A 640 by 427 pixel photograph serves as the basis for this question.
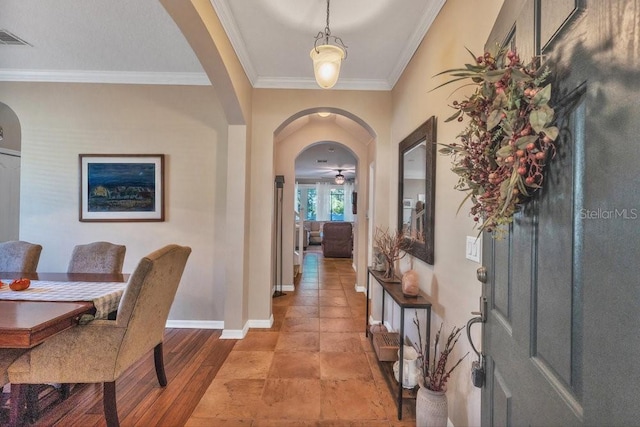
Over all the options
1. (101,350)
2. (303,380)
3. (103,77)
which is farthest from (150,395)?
(103,77)

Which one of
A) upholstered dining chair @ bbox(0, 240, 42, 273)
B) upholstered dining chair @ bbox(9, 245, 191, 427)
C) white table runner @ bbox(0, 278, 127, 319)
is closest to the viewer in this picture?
upholstered dining chair @ bbox(9, 245, 191, 427)

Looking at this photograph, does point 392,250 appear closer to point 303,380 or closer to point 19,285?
point 303,380

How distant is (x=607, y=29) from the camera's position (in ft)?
1.63

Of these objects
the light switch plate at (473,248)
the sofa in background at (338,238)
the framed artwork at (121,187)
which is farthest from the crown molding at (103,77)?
the sofa in background at (338,238)

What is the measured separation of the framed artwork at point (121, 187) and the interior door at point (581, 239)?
11.6ft

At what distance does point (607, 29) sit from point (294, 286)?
196 inches

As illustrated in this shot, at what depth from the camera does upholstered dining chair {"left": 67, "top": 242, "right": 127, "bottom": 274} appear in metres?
2.68

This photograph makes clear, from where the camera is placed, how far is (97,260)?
2.70 metres

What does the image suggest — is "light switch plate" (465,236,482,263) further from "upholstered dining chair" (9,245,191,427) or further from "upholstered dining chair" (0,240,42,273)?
"upholstered dining chair" (0,240,42,273)

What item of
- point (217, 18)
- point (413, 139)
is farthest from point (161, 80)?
point (413, 139)

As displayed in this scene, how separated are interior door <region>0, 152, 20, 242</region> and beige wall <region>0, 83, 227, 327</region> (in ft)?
1.93

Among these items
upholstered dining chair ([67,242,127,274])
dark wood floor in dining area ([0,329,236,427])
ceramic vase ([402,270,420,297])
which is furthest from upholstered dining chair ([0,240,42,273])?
ceramic vase ([402,270,420,297])

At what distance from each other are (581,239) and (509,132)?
0.29 m

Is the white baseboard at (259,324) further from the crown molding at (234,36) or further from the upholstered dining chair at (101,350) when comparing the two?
the crown molding at (234,36)
